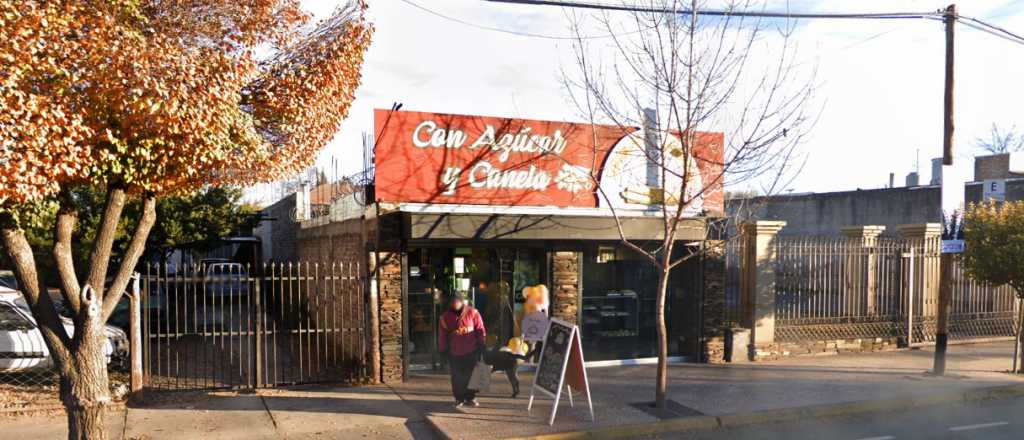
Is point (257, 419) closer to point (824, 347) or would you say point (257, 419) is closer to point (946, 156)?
point (824, 347)

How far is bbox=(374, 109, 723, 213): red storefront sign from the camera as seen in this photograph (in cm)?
987

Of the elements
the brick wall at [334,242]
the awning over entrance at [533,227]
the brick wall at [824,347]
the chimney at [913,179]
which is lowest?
the brick wall at [824,347]

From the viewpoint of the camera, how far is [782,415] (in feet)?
27.6

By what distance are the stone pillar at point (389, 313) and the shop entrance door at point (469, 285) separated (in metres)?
0.57

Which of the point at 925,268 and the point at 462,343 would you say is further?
the point at 925,268

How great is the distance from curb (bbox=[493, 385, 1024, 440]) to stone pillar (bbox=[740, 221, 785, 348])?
2.92m

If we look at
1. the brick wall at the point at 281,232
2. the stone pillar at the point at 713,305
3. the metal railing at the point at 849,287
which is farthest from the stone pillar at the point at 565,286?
the brick wall at the point at 281,232

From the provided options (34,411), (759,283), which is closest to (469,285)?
(759,283)

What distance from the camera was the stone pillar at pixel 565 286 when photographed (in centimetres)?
1091

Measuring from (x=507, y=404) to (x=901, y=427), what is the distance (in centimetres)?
467

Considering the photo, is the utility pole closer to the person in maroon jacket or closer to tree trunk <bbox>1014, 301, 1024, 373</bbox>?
tree trunk <bbox>1014, 301, 1024, 373</bbox>

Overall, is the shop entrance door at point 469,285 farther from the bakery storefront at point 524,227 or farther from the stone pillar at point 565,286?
the stone pillar at point 565,286

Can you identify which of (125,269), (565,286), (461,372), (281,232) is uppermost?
(125,269)

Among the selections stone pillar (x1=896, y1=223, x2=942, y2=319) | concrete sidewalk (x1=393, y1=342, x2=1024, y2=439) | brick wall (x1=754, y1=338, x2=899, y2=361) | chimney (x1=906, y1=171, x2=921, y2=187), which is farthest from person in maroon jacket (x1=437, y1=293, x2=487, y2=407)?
chimney (x1=906, y1=171, x2=921, y2=187)
